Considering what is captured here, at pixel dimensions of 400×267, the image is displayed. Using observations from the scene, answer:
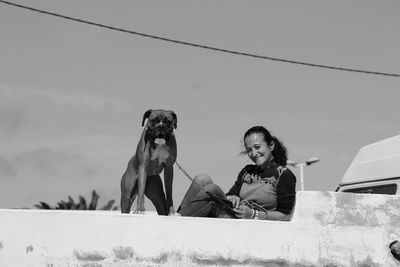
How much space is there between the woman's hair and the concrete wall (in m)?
0.82

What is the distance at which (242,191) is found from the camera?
676cm

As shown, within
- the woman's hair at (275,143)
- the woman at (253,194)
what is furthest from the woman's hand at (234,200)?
the woman's hair at (275,143)

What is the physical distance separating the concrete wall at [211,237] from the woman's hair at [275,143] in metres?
0.82

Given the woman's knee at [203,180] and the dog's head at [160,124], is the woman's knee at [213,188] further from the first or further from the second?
the dog's head at [160,124]

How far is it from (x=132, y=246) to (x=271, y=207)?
1.35 metres

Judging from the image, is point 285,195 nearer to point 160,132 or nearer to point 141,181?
point 160,132

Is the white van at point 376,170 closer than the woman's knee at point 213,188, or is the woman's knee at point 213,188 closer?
the woman's knee at point 213,188

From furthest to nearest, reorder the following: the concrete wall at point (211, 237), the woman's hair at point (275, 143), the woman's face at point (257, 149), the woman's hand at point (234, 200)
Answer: the woman's hair at point (275, 143) → the woman's face at point (257, 149) → the woman's hand at point (234, 200) → the concrete wall at point (211, 237)

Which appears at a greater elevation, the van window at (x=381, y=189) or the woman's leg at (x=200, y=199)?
the van window at (x=381, y=189)

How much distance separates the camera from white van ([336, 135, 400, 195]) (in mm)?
8383

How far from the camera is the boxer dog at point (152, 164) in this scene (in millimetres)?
7105

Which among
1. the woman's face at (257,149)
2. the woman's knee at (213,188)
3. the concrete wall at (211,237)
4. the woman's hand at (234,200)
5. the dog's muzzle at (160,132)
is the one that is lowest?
the concrete wall at (211,237)

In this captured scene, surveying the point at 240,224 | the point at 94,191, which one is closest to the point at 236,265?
the point at 240,224

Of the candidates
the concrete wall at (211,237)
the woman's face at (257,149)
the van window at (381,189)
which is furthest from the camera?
the van window at (381,189)
